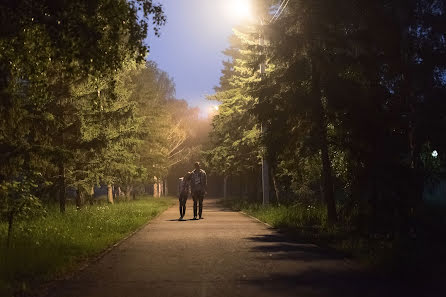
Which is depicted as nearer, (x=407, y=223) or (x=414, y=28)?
(x=407, y=223)

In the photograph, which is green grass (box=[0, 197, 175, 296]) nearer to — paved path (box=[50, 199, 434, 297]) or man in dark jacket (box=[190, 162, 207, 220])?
paved path (box=[50, 199, 434, 297])

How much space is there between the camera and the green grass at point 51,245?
791 cm

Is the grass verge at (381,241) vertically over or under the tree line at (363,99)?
under

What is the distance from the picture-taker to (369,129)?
1395 centimetres

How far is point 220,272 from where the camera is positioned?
28.0ft

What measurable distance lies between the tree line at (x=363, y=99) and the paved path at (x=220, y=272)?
9.40 ft


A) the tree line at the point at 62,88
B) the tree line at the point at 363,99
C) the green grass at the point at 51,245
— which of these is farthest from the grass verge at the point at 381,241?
the tree line at the point at 62,88

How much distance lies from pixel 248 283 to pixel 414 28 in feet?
31.5

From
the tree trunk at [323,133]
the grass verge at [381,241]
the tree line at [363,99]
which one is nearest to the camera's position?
the grass verge at [381,241]

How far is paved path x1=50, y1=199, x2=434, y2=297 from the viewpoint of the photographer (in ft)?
23.1

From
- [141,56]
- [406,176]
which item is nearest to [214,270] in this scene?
[141,56]

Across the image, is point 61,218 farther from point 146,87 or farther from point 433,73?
point 146,87

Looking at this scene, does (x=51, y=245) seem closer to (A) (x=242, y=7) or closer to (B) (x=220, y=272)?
(B) (x=220, y=272)

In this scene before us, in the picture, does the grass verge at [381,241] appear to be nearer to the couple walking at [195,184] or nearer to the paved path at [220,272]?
the paved path at [220,272]
